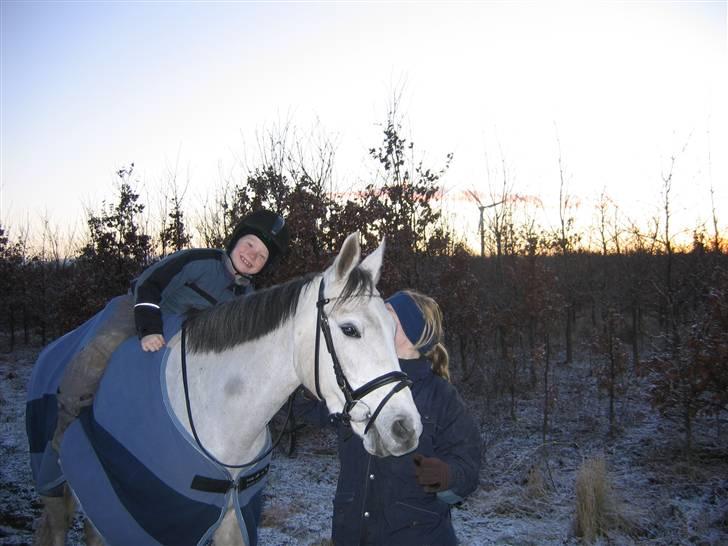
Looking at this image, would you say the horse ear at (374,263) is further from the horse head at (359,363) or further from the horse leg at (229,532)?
the horse leg at (229,532)

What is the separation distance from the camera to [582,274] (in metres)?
20.9

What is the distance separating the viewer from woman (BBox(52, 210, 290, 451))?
253 cm

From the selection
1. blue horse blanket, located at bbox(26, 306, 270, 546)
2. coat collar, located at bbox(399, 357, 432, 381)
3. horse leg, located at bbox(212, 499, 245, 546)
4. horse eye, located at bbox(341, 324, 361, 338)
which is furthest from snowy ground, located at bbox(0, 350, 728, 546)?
horse eye, located at bbox(341, 324, 361, 338)

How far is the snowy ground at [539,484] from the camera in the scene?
4922 mm

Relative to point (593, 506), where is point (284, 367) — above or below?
above

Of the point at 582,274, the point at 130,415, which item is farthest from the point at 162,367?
the point at 582,274

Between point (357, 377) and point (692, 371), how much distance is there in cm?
569

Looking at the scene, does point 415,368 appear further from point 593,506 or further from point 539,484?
point 539,484

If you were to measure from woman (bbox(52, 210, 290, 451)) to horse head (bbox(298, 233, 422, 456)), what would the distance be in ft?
2.80

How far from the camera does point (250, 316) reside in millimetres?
2389

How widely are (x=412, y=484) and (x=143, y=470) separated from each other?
1287mm

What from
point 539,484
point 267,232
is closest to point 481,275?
point 539,484

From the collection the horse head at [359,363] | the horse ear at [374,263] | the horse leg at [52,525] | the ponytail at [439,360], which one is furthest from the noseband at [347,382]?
the horse leg at [52,525]

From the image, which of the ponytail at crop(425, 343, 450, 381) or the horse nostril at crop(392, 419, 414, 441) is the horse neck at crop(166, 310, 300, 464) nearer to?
the horse nostril at crop(392, 419, 414, 441)
